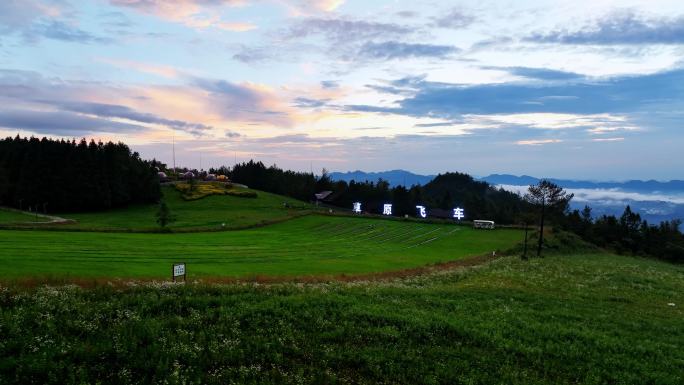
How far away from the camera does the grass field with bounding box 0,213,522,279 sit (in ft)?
117

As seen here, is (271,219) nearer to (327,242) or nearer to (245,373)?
(327,242)

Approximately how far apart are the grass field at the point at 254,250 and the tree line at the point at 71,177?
50.8 metres

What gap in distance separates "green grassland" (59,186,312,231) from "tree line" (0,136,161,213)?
539 cm

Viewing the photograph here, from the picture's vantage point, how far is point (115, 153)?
127 meters

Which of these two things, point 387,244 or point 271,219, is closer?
point 387,244

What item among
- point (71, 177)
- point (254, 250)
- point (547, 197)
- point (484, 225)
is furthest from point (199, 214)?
point (547, 197)

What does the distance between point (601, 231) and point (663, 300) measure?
8264 cm

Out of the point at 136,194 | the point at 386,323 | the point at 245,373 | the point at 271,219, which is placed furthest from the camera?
the point at 136,194

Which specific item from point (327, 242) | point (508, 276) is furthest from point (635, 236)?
point (508, 276)

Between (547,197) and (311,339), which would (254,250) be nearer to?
(311,339)

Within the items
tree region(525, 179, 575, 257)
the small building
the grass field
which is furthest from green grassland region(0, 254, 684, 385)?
the small building

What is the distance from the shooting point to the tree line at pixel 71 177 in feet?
366

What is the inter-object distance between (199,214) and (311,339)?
9781cm

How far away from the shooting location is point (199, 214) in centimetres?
10900
